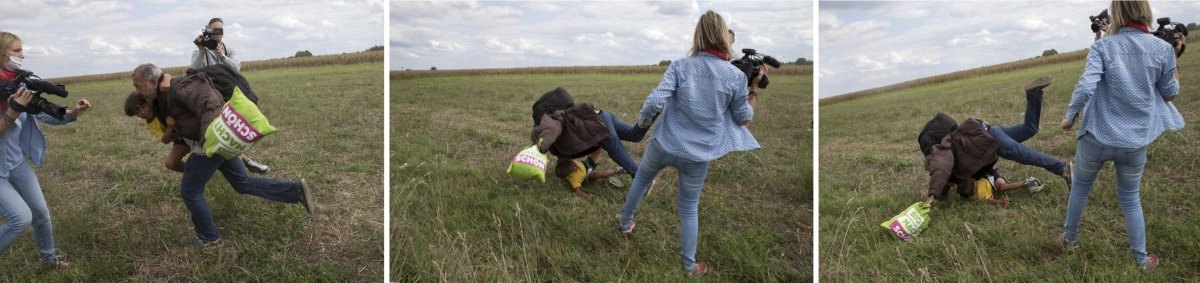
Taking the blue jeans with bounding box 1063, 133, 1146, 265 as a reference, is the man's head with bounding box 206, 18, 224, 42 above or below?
above

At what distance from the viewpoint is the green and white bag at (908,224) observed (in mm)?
3906

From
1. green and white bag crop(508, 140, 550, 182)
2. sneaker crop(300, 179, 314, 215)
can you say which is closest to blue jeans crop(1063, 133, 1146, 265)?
green and white bag crop(508, 140, 550, 182)

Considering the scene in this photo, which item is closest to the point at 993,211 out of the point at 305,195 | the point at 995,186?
the point at 995,186

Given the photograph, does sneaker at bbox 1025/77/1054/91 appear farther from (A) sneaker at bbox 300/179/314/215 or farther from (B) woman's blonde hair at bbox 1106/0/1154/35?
(A) sneaker at bbox 300/179/314/215

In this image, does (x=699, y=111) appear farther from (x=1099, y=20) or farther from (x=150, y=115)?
(x=150, y=115)

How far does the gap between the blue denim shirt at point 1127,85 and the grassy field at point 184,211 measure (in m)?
3.61

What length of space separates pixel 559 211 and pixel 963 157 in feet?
7.92

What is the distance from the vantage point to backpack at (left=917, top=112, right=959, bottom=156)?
4363mm

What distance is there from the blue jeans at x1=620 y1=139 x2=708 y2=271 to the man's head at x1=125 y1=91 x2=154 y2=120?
97.5 inches

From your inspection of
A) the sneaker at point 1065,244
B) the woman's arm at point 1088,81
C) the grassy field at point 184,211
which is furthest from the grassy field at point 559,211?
the woman's arm at point 1088,81

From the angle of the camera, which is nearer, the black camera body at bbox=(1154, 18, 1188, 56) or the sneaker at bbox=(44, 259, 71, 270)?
the black camera body at bbox=(1154, 18, 1188, 56)

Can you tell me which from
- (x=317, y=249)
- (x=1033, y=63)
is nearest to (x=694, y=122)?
(x=317, y=249)

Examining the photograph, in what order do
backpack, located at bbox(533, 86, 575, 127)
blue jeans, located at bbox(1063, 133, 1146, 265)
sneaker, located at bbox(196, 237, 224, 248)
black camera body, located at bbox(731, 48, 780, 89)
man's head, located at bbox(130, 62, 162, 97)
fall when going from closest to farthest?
blue jeans, located at bbox(1063, 133, 1146, 265) → black camera body, located at bbox(731, 48, 780, 89) → man's head, located at bbox(130, 62, 162, 97) → sneaker, located at bbox(196, 237, 224, 248) → backpack, located at bbox(533, 86, 575, 127)

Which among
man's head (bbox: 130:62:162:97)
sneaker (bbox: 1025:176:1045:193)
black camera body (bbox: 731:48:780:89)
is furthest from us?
sneaker (bbox: 1025:176:1045:193)
